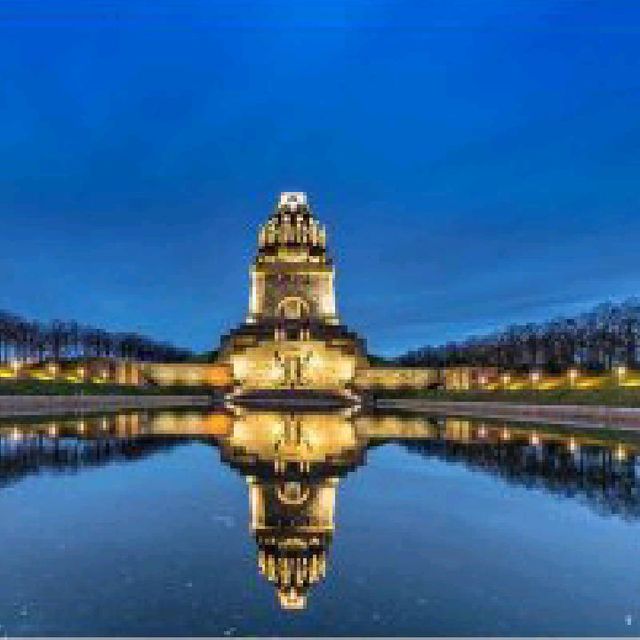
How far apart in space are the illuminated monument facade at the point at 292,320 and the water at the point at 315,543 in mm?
85233

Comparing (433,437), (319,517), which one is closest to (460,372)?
(433,437)

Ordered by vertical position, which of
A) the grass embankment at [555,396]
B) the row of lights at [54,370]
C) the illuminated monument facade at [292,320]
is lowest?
the grass embankment at [555,396]

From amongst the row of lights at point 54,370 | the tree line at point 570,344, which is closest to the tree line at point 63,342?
the row of lights at point 54,370

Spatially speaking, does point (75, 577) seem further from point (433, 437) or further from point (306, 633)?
point (433, 437)

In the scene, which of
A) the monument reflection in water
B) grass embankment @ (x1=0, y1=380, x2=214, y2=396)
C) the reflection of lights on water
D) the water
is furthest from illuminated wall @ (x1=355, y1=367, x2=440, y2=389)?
the water

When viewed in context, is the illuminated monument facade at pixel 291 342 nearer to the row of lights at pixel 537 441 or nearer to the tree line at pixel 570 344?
the tree line at pixel 570 344

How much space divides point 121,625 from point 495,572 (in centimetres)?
548

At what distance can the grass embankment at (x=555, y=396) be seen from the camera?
52.4 metres

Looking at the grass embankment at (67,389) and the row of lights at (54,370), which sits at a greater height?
the row of lights at (54,370)

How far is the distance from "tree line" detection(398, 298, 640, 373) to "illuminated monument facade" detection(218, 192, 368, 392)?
1666 cm

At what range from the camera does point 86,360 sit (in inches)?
4481

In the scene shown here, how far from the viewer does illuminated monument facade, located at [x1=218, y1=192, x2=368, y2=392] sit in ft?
388

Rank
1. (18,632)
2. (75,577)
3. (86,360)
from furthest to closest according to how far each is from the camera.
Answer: (86,360), (75,577), (18,632)

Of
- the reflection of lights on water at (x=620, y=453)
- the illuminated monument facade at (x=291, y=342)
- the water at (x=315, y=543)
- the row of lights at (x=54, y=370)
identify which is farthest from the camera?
the illuminated monument facade at (x=291, y=342)
